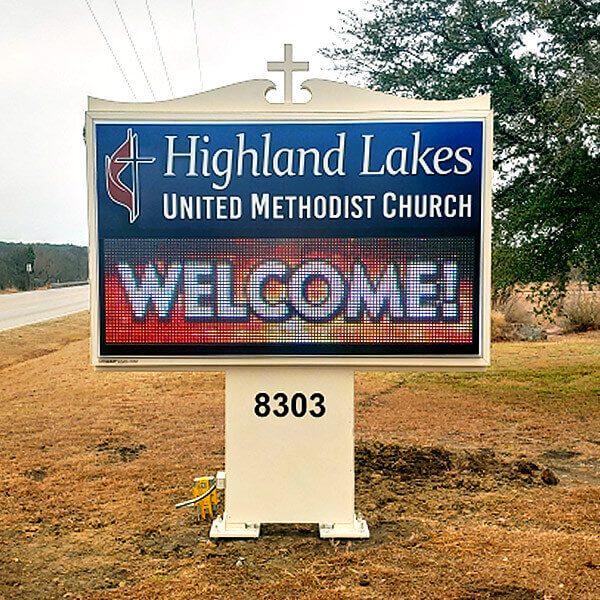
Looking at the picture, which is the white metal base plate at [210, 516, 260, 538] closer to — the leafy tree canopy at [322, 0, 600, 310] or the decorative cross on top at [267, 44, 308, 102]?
the decorative cross on top at [267, 44, 308, 102]

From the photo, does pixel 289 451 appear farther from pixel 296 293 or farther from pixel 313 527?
pixel 296 293

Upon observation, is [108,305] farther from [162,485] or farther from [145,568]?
[162,485]

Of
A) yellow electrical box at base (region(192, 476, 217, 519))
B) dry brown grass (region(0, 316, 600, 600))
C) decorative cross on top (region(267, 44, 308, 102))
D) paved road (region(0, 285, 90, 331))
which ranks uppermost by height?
decorative cross on top (region(267, 44, 308, 102))

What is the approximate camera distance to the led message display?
5.03 m

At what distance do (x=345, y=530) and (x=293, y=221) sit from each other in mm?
2197

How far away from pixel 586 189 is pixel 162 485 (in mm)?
6734

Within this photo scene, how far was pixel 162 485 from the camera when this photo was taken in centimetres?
658

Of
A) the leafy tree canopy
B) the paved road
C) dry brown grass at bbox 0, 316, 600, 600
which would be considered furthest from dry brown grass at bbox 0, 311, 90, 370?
the leafy tree canopy

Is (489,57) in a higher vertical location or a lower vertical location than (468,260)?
higher

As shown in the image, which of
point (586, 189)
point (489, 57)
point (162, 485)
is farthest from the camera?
point (489, 57)

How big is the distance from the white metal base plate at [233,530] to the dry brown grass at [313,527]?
3.2 inches

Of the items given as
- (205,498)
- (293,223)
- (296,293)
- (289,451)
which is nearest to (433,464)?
(289,451)

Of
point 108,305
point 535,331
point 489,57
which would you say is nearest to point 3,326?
point 535,331

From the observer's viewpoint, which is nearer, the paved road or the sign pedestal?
the sign pedestal
